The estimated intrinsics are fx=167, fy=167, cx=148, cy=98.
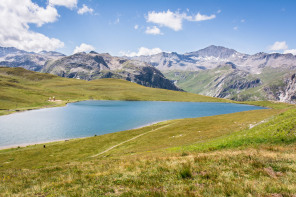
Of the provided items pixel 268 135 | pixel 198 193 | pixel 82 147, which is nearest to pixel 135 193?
pixel 198 193

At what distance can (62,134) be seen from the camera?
7669 centimetres

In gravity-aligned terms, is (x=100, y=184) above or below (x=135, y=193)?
below

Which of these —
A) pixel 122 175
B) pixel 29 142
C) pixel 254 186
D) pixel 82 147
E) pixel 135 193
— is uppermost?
pixel 254 186

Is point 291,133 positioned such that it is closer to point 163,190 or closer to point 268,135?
point 268,135

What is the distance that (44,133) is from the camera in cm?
7738

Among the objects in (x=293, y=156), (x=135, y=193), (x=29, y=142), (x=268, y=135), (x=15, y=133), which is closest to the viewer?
(x=135, y=193)

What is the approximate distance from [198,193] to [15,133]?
91890 mm

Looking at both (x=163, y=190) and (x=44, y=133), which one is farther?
(x=44, y=133)

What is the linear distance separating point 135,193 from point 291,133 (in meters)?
23.1

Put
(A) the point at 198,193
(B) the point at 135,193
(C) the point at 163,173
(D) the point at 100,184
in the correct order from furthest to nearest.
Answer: (C) the point at 163,173 < (D) the point at 100,184 < (B) the point at 135,193 < (A) the point at 198,193

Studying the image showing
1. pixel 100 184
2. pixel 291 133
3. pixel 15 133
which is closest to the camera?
pixel 100 184

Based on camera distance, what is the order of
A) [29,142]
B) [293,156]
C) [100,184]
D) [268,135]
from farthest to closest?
[29,142]
[268,135]
[293,156]
[100,184]

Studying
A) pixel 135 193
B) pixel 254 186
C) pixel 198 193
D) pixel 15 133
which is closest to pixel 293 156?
pixel 254 186

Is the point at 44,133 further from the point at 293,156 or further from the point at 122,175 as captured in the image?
the point at 293,156
